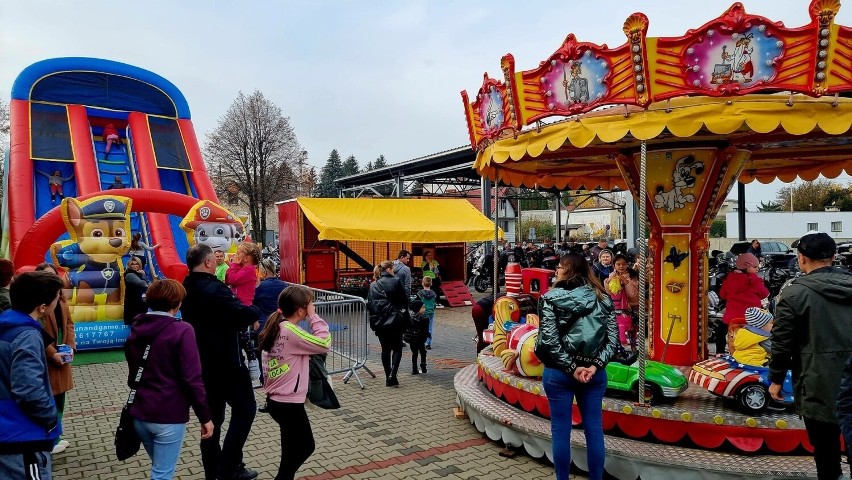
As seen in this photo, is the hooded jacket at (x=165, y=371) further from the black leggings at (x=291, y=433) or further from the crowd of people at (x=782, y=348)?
the crowd of people at (x=782, y=348)

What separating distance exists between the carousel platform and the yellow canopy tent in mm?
8319

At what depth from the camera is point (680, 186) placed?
6148mm

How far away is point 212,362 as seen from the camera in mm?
3807

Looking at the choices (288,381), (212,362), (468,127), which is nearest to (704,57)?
(468,127)

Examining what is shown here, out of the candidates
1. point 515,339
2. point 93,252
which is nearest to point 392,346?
point 515,339

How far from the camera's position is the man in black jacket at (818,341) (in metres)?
2.93

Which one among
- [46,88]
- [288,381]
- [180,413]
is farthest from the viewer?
[46,88]

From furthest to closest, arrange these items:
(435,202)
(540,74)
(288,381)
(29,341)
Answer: (435,202) < (540,74) < (288,381) < (29,341)

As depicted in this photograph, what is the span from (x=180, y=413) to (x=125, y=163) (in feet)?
43.3

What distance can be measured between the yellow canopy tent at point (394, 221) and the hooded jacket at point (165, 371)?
31.7 ft

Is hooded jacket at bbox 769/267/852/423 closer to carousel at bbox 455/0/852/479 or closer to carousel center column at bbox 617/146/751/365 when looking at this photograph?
carousel at bbox 455/0/852/479

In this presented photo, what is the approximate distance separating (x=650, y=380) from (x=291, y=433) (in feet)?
9.31

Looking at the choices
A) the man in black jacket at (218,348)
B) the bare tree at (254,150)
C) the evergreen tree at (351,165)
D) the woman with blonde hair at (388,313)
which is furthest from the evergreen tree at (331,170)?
the man in black jacket at (218,348)

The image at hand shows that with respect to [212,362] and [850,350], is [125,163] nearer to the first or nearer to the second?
[212,362]
